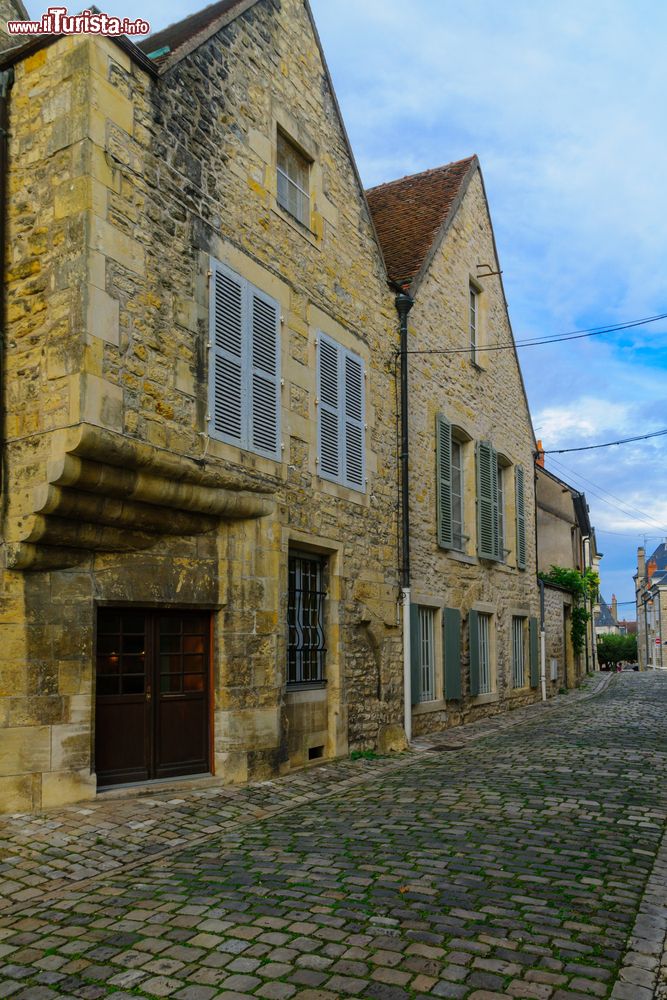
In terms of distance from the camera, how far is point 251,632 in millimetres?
8148

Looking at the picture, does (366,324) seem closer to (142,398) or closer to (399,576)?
(399,576)

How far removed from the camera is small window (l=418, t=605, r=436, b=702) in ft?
41.2

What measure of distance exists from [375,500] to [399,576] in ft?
3.92

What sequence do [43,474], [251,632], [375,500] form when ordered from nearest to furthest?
[43,474], [251,632], [375,500]

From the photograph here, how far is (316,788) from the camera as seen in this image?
26.6ft

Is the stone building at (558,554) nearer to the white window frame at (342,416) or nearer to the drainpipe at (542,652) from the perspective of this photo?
the drainpipe at (542,652)

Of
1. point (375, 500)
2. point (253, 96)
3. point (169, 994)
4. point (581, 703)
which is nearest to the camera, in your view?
point (169, 994)

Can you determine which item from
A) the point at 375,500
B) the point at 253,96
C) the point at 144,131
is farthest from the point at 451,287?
the point at 144,131

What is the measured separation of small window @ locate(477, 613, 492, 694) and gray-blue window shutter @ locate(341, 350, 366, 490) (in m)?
5.55

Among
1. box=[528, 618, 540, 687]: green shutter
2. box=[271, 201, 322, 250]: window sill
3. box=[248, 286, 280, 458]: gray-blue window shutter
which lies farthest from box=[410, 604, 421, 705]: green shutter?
box=[528, 618, 540, 687]: green shutter

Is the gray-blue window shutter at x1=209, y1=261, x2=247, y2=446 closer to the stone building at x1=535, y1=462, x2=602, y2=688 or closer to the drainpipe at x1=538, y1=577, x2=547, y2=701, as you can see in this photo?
the drainpipe at x1=538, y1=577, x2=547, y2=701

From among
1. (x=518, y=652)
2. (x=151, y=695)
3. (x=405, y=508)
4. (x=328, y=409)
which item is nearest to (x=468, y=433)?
(x=405, y=508)

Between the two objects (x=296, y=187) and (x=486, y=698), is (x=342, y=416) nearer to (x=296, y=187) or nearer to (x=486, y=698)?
(x=296, y=187)

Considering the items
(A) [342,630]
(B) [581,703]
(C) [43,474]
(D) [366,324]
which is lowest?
(B) [581,703]
